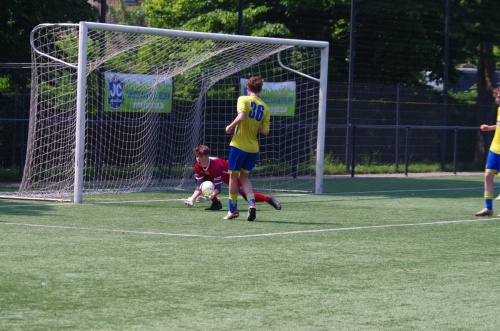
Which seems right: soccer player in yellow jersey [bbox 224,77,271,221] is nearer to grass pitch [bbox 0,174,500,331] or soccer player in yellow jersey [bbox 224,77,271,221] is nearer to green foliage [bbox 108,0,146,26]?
grass pitch [bbox 0,174,500,331]

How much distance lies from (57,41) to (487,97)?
18.0 m

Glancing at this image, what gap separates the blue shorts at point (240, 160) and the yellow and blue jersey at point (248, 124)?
0.19ft

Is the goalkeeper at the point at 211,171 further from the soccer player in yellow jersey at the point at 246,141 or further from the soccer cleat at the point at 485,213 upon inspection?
the soccer cleat at the point at 485,213

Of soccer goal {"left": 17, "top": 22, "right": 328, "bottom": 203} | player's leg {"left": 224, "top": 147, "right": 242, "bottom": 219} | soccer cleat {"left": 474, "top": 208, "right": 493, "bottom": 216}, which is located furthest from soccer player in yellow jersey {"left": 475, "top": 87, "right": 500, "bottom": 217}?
soccer goal {"left": 17, "top": 22, "right": 328, "bottom": 203}

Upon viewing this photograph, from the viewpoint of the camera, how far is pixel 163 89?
66.1 feet

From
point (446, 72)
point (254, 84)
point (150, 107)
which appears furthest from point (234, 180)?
point (446, 72)

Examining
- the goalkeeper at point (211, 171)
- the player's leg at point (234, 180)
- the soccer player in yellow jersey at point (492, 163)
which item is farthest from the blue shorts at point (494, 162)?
the player's leg at point (234, 180)

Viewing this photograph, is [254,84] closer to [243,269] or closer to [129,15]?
[243,269]

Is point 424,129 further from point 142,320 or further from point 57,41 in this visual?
point 142,320

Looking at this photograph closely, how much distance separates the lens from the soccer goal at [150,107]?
52.5 ft

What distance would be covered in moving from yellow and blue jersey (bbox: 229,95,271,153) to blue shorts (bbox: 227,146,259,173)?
0.06 meters

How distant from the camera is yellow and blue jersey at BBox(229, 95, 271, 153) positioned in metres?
12.7

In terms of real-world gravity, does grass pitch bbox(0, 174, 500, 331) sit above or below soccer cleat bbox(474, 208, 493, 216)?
below

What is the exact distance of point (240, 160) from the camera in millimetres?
12719
